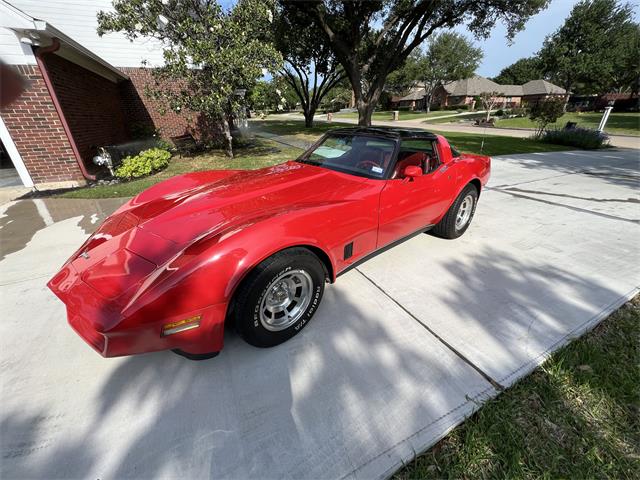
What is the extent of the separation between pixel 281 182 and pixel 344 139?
1005 millimetres

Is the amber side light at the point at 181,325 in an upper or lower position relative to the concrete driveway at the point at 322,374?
upper

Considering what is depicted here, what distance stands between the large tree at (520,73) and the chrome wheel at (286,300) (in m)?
89.2

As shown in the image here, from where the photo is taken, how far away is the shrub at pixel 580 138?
12578 millimetres

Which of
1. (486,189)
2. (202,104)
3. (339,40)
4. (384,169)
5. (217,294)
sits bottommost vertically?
(486,189)

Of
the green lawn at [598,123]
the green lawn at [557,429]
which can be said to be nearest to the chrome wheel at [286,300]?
the green lawn at [557,429]

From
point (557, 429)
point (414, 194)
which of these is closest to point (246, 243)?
point (414, 194)

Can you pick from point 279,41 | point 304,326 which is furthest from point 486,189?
point 279,41

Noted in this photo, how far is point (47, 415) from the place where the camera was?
1.71 meters

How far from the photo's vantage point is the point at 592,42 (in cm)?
4062

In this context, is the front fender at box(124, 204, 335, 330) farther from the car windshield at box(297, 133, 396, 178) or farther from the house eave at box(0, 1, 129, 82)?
the house eave at box(0, 1, 129, 82)

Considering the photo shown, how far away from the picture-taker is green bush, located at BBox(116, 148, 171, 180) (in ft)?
22.3

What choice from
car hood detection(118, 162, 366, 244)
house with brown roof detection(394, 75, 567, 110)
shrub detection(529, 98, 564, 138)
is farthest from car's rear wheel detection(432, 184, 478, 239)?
house with brown roof detection(394, 75, 567, 110)

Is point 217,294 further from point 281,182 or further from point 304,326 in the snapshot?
point 281,182

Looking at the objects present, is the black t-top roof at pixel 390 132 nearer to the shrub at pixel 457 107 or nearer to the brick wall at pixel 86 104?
the brick wall at pixel 86 104
